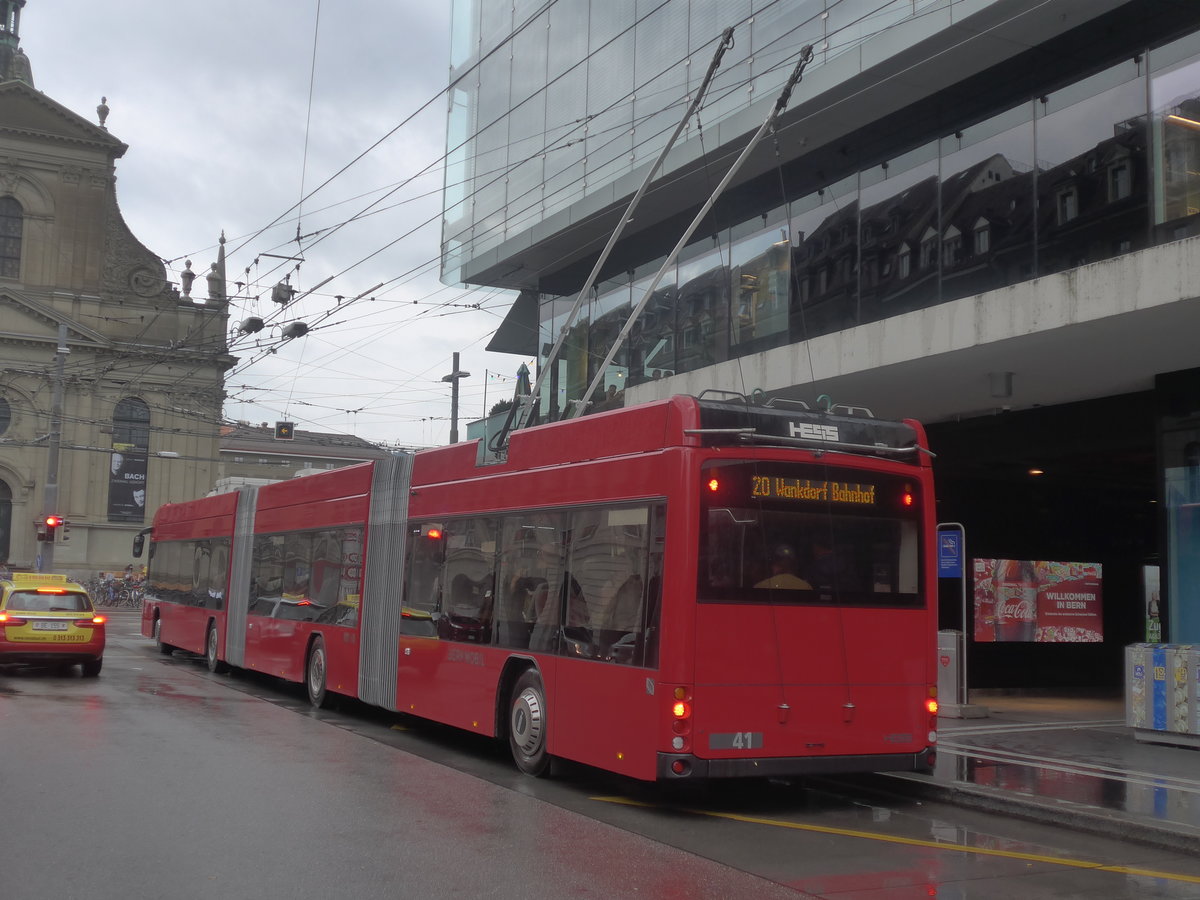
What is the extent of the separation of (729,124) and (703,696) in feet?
37.5

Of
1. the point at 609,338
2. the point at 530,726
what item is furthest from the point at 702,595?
the point at 609,338

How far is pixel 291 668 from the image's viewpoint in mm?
17344

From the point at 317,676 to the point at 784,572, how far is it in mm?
8970

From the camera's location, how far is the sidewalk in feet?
30.1

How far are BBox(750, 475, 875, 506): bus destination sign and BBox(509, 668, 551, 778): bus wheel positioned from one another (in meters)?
2.76

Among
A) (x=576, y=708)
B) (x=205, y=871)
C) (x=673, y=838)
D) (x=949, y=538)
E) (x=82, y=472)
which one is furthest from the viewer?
(x=82, y=472)

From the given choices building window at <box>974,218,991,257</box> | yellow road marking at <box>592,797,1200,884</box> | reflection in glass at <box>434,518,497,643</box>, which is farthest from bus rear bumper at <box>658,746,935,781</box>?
building window at <box>974,218,991,257</box>

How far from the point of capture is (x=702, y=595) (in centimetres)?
904

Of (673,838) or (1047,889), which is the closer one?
(1047,889)

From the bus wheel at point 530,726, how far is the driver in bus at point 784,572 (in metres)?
2.45

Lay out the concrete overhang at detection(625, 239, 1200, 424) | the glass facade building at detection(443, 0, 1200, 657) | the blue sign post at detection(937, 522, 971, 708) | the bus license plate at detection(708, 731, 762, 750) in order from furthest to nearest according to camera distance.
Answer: the blue sign post at detection(937, 522, 971, 708) → the glass facade building at detection(443, 0, 1200, 657) → the concrete overhang at detection(625, 239, 1200, 424) → the bus license plate at detection(708, 731, 762, 750)

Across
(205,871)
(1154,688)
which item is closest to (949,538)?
(1154,688)

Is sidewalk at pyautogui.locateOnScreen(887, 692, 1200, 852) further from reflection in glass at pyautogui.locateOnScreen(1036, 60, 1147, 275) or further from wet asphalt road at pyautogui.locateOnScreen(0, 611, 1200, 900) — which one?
reflection in glass at pyautogui.locateOnScreen(1036, 60, 1147, 275)

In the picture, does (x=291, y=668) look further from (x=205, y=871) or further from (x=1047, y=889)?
(x=1047, y=889)
